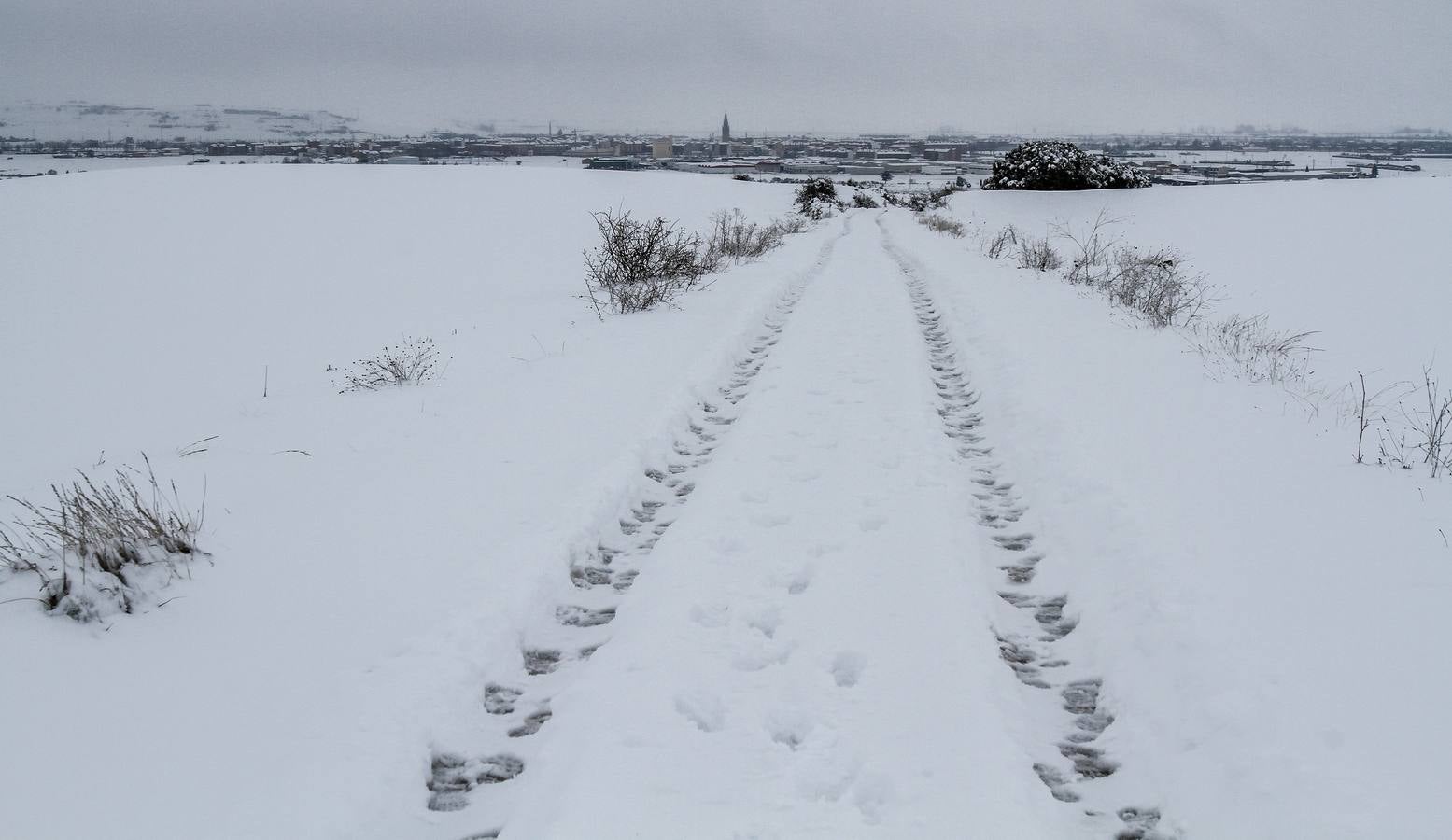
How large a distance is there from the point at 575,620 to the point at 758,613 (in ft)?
3.03

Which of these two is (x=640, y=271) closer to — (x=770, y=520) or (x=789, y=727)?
(x=770, y=520)

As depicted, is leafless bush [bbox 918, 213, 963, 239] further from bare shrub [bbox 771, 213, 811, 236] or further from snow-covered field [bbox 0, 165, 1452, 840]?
snow-covered field [bbox 0, 165, 1452, 840]

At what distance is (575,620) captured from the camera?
4.03 m

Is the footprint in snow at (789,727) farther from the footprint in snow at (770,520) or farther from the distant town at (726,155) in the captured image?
the distant town at (726,155)

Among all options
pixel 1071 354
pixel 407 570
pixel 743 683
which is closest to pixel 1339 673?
pixel 743 683

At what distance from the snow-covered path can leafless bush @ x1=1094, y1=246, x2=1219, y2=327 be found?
6.82m

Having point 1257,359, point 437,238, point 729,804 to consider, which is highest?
point 437,238

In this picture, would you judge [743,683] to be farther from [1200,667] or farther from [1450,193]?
[1450,193]

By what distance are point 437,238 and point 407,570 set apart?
21.3m

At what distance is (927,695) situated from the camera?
10.7 ft

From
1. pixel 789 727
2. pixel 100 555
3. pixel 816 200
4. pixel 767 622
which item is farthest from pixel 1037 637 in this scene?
pixel 816 200

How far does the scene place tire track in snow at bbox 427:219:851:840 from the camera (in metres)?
3.04

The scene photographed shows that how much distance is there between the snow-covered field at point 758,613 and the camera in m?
2.75

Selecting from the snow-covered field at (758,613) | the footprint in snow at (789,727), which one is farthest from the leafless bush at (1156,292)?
the footprint in snow at (789,727)
